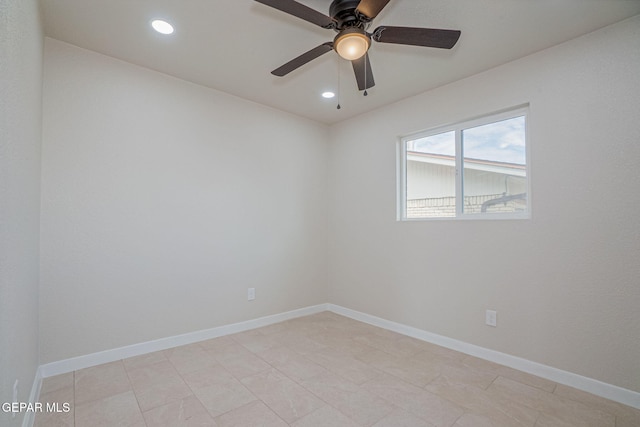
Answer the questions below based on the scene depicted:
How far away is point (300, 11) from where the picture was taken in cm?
164

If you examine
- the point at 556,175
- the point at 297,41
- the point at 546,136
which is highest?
the point at 297,41

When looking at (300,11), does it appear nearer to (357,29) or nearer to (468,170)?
(357,29)

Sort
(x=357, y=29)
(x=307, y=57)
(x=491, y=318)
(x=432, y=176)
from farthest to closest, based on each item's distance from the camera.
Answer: (x=432, y=176) < (x=491, y=318) < (x=307, y=57) < (x=357, y=29)

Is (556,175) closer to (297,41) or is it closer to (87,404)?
(297,41)

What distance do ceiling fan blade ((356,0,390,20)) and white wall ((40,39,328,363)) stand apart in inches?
81.0

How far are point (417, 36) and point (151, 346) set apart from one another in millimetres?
3202

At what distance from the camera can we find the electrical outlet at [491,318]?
104 inches

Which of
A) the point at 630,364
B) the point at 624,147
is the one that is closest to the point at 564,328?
the point at 630,364

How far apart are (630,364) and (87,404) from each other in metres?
3.53

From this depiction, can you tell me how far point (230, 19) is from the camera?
210cm

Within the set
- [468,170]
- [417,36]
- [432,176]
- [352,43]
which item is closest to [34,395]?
[352,43]

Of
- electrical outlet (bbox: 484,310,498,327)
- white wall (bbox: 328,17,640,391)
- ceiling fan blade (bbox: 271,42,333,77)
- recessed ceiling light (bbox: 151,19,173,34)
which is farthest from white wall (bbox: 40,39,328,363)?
electrical outlet (bbox: 484,310,498,327)

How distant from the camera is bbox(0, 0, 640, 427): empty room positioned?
6.16 feet

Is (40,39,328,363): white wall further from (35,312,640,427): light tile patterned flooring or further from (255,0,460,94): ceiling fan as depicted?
(255,0,460,94): ceiling fan
